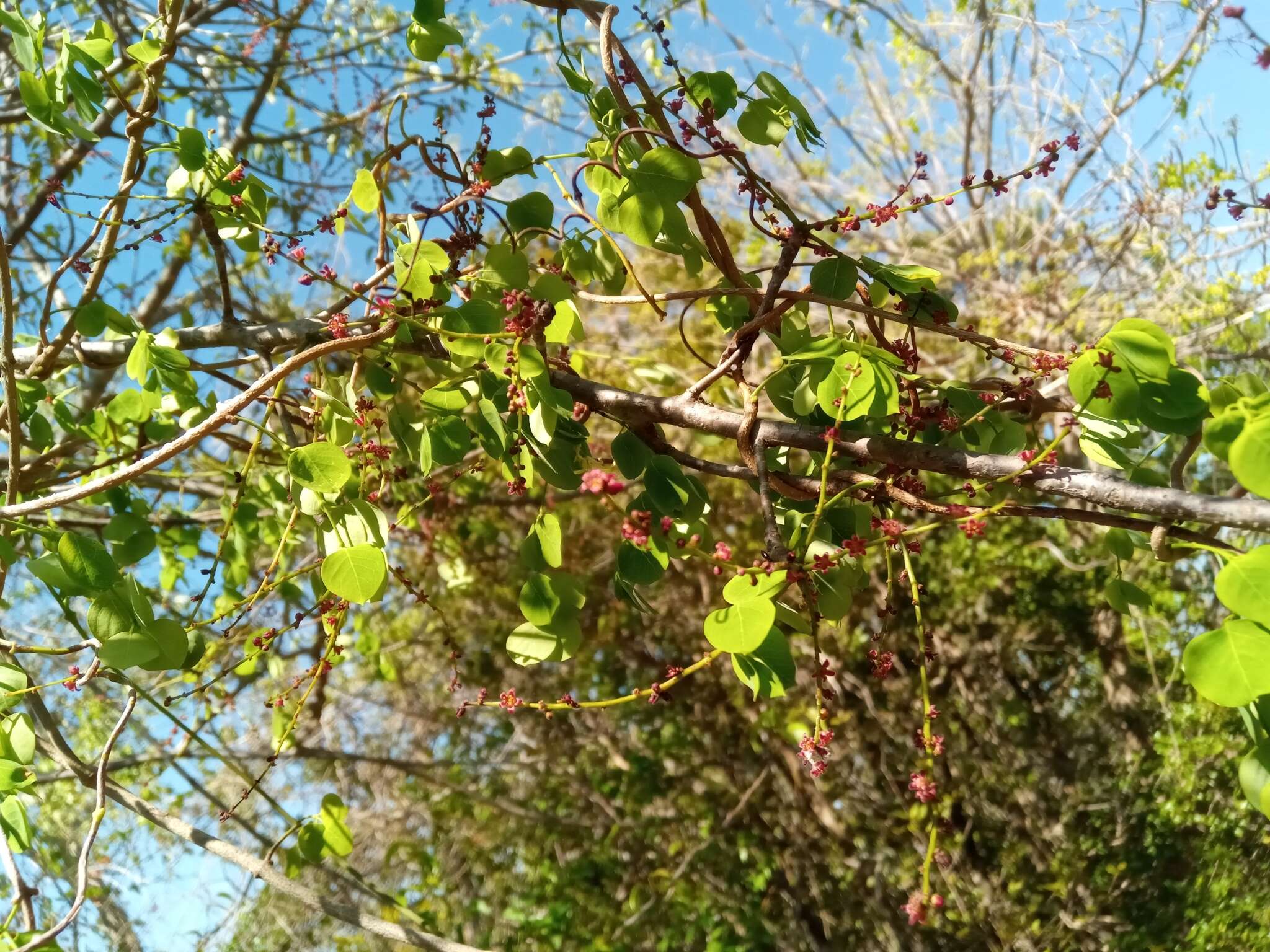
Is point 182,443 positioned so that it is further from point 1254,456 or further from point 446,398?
point 1254,456

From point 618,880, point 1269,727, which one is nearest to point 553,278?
point 1269,727

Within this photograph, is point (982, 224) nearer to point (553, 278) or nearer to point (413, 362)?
point (413, 362)

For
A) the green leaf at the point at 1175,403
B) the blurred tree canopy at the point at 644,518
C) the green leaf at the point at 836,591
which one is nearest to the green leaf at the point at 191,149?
the blurred tree canopy at the point at 644,518

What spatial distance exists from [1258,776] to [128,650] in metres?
0.69

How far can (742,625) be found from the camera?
480 millimetres

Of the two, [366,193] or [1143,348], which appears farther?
[366,193]

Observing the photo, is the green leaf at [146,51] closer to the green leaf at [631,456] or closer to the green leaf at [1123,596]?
the green leaf at [631,456]

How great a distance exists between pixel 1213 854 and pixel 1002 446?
166cm

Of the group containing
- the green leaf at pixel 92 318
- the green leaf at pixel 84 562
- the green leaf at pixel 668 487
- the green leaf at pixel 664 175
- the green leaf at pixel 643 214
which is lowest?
the green leaf at pixel 84 562

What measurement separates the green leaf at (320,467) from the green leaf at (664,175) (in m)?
0.28

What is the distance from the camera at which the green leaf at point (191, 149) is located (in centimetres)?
72

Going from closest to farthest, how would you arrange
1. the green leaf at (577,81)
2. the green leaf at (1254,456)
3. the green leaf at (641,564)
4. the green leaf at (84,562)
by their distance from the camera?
the green leaf at (1254,456) < the green leaf at (84,562) < the green leaf at (641,564) < the green leaf at (577,81)

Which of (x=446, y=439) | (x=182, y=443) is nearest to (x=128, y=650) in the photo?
(x=182, y=443)

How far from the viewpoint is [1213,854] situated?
1.77 meters
